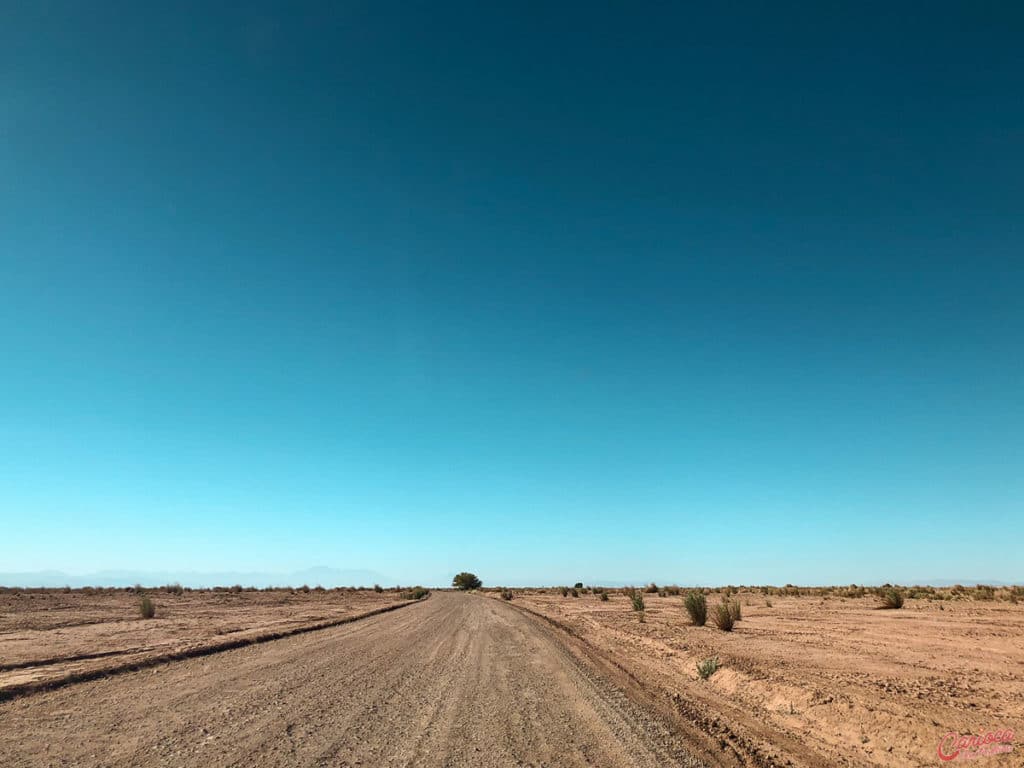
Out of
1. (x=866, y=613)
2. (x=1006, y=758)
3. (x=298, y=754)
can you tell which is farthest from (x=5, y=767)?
(x=866, y=613)

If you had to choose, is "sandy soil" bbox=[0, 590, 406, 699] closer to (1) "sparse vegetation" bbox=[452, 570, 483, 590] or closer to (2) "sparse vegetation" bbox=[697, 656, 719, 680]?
(2) "sparse vegetation" bbox=[697, 656, 719, 680]

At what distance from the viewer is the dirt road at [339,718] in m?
6.75

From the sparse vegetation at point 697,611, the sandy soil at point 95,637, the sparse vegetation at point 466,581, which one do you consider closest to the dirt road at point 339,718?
the sandy soil at point 95,637

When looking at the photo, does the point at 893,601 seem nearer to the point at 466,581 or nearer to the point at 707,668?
the point at 707,668

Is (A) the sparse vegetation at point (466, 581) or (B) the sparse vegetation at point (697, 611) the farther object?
(A) the sparse vegetation at point (466, 581)

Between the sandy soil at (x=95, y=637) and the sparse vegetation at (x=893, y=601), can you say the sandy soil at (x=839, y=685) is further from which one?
the sandy soil at (x=95, y=637)

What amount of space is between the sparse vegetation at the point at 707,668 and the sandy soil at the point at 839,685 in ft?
0.73

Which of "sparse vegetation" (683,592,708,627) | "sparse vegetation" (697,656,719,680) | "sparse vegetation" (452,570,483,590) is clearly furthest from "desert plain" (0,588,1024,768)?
"sparse vegetation" (452,570,483,590)

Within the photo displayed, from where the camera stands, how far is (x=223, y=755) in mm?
6660

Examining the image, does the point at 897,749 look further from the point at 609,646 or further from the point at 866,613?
the point at 866,613

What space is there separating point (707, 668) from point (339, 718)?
8778mm

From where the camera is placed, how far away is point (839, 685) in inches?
427

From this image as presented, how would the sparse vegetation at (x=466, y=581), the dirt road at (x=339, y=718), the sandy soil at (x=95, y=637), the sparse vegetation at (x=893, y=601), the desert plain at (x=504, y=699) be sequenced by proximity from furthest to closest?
the sparse vegetation at (x=466, y=581) < the sparse vegetation at (x=893, y=601) < the sandy soil at (x=95, y=637) < the desert plain at (x=504, y=699) < the dirt road at (x=339, y=718)

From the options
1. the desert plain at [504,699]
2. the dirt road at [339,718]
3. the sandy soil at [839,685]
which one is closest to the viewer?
the dirt road at [339,718]
